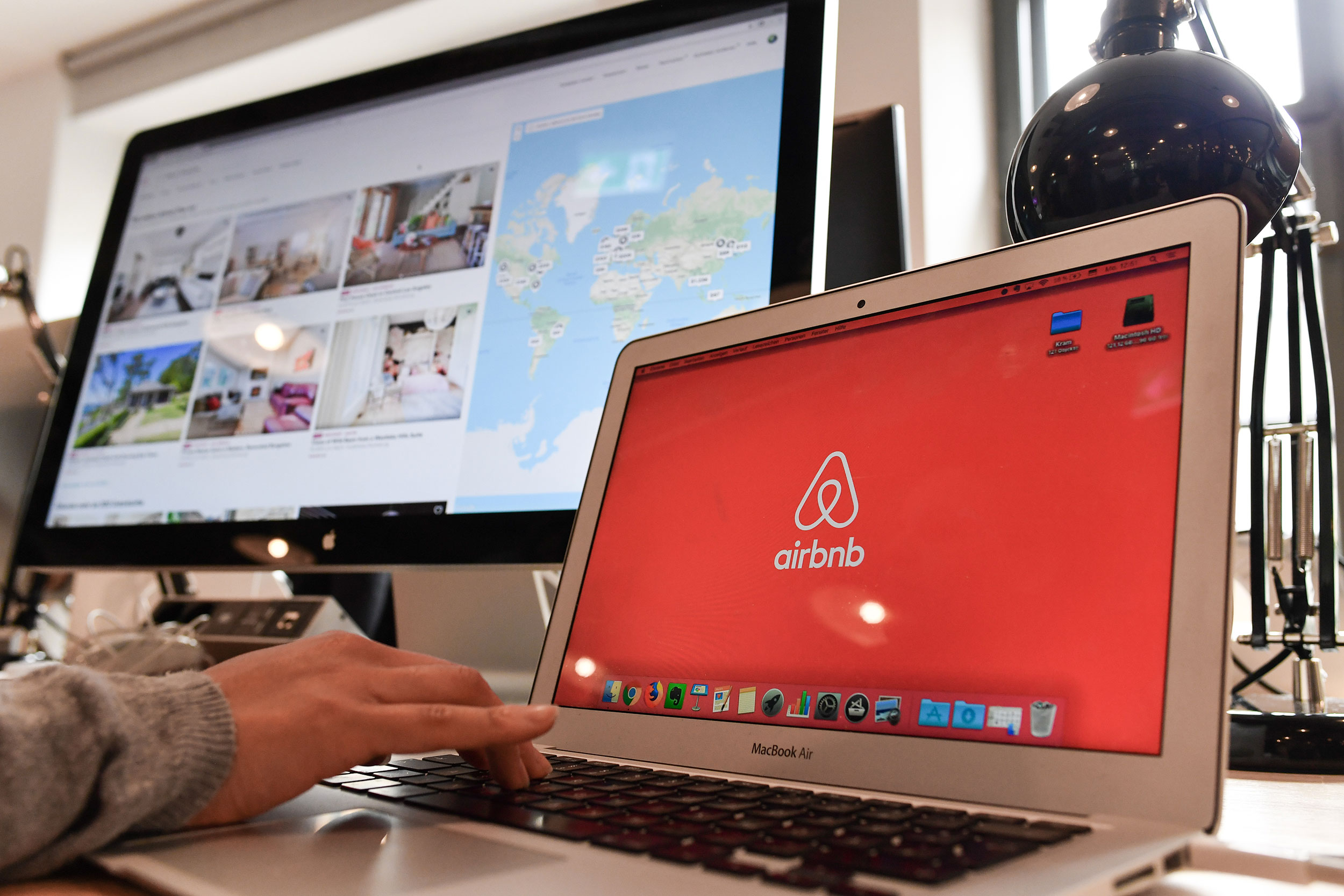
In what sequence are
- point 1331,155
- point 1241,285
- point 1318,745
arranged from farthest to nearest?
point 1331,155 → point 1318,745 → point 1241,285

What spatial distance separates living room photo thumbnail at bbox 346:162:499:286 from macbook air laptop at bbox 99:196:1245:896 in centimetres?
37

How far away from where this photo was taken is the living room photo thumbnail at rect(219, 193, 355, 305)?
0.97 meters

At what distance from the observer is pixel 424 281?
889mm

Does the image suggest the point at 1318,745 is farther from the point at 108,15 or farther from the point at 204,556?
the point at 108,15

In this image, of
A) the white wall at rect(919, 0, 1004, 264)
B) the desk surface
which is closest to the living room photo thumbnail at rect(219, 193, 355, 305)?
the desk surface

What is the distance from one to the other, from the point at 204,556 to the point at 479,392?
0.36m

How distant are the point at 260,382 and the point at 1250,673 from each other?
39.9 inches

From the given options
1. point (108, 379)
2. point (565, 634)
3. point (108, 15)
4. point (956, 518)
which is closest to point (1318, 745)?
point (956, 518)

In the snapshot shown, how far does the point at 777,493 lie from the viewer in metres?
0.54

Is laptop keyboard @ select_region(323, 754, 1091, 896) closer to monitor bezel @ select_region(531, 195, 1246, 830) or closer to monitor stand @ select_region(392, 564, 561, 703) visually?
monitor bezel @ select_region(531, 195, 1246, 830)

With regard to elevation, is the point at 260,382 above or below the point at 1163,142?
below

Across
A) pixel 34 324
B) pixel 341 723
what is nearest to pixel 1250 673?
pixel 341 723

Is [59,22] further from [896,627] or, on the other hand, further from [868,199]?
[896,627]

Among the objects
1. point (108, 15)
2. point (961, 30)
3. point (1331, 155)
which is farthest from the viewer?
point (108, 15)
